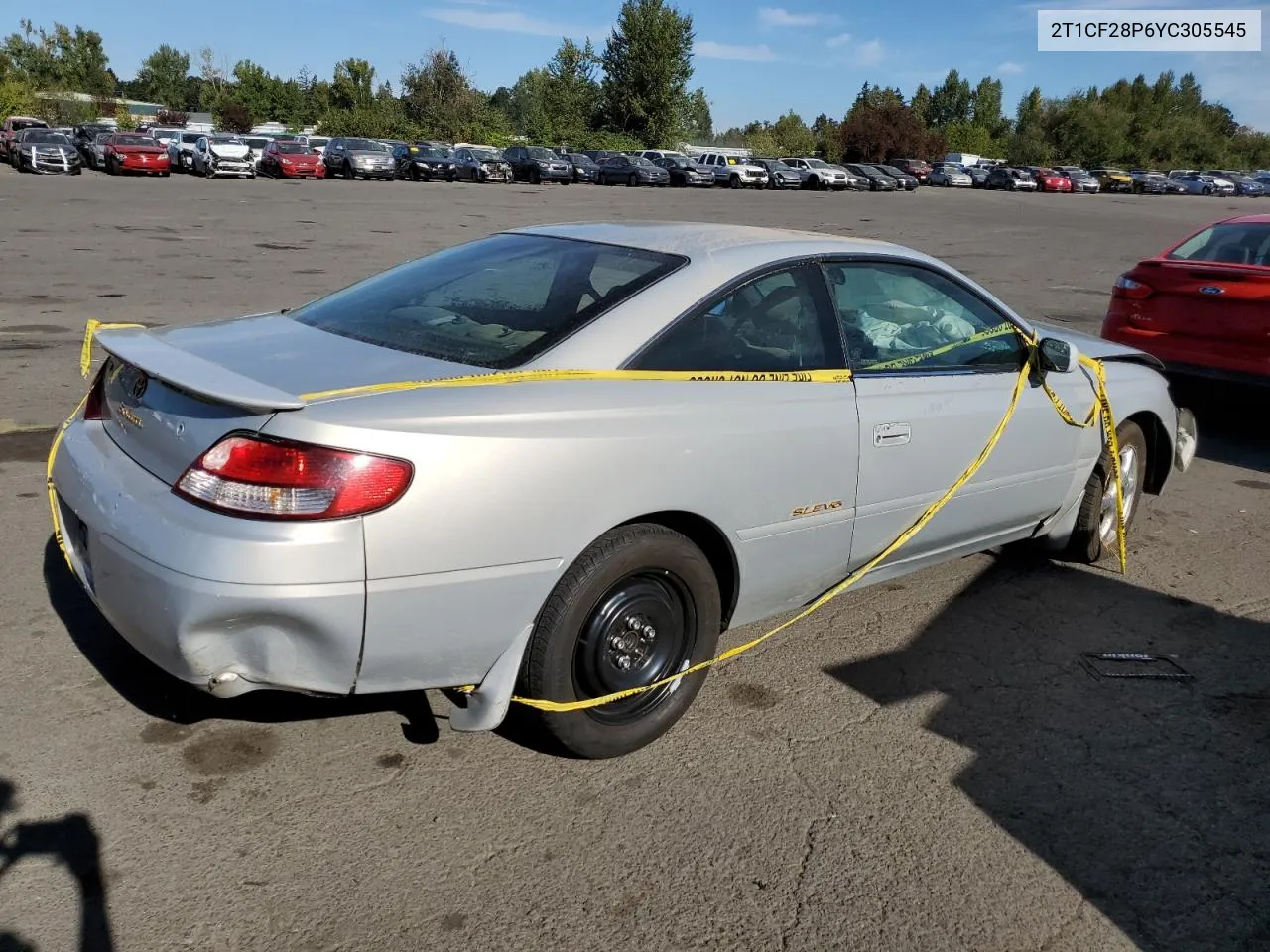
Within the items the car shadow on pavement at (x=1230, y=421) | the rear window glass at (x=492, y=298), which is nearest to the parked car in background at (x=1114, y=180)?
the car shadow on pavement at (x=1230, y=421)

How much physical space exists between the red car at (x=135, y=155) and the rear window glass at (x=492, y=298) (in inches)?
1479

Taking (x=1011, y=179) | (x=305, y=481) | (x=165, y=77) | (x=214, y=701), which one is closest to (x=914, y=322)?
(x=305, y=481)

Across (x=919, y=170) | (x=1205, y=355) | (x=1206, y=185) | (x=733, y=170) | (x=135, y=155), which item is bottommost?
(x=1205, y=355)

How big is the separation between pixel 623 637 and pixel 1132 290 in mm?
6026

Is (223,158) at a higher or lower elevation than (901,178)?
lower

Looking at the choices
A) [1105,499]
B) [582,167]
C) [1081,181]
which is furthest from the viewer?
[1081,181]

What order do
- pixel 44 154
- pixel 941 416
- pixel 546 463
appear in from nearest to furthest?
pixel 546 463
pixel 941 416
pixel 44 154

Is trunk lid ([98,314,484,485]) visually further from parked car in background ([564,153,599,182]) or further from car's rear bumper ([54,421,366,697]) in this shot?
parked car in background ([564,153,599,182])

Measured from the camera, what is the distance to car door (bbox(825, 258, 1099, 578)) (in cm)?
374

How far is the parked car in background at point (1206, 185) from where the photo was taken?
7175 cm

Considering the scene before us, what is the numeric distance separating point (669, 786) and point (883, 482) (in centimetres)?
130

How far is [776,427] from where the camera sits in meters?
3.37

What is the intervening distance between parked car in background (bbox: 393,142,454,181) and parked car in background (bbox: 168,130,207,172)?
7705mm

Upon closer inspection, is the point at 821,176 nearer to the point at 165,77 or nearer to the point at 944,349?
the point at 944,349
